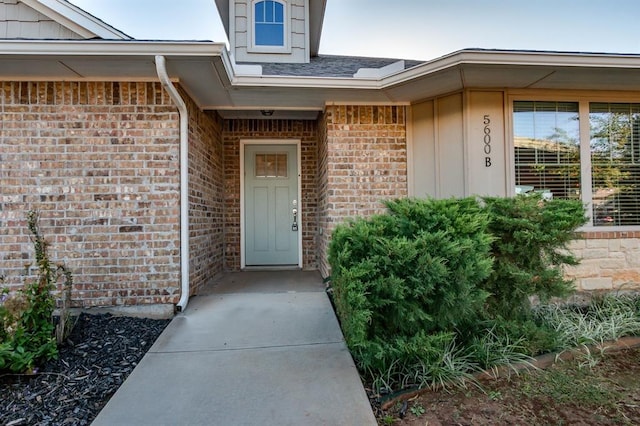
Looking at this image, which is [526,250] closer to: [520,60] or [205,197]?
[520,60]

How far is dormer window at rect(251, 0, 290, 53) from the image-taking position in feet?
19.0

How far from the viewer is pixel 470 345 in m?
2.47

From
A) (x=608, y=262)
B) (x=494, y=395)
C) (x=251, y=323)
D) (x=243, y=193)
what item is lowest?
(x=494, y=395)

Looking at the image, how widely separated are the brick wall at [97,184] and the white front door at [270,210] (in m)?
2.07

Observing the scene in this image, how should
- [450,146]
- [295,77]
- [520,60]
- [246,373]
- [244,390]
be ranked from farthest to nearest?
[450,146] < [295,77] < [520,60] < [246,373] < [244,390]

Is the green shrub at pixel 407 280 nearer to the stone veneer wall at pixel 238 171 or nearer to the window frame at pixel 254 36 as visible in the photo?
the stone veneer wall at pixel 238 171

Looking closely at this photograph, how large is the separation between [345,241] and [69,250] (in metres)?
3.00

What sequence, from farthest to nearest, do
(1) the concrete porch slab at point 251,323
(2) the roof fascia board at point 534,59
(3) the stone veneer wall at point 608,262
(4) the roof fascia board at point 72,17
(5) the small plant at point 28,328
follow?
(3) the stone veneer wall at point 608,262, (4) the roof fascia board at point 72,17, (2) the roof fascia board at point 534,59, (1) the concrete porch slab at point 251,323, (5) the small plant at point 28,328

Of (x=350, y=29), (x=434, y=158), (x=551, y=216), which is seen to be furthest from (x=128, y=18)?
(x=551, y=216)

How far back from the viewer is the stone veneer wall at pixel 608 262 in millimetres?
3861

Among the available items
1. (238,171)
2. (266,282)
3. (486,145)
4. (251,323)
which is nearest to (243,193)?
(238,171)

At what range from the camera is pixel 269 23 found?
5844 mm

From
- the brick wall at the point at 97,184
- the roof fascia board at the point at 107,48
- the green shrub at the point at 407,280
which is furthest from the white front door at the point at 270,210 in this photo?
the green shrub at the point at 407,280

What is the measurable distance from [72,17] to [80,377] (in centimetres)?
390
